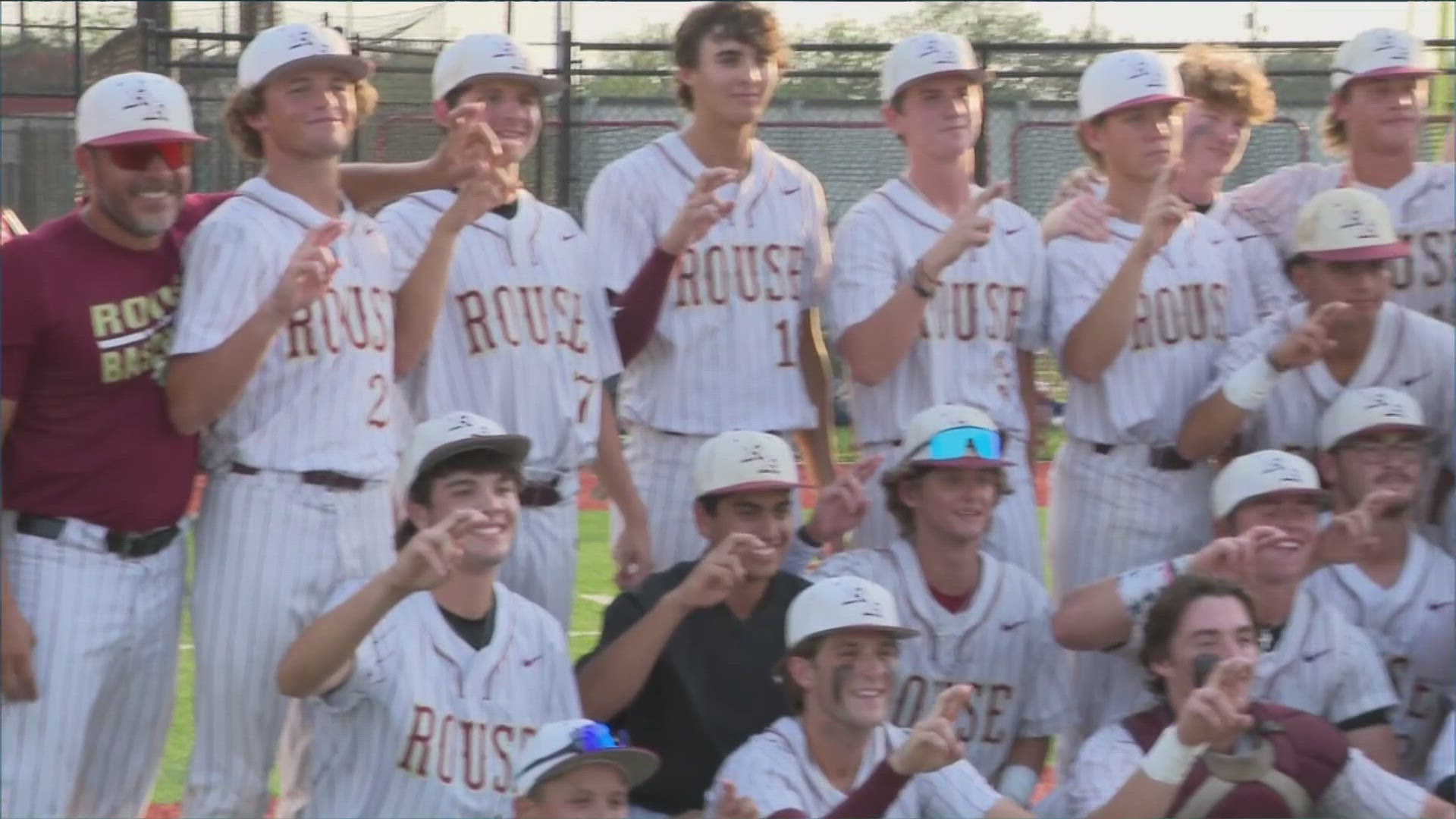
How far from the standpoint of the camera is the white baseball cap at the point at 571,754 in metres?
3.98

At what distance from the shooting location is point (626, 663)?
451 cm

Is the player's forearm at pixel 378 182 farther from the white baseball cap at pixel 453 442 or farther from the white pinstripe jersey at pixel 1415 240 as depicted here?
the white pinstripe jersey at pixel 1415 240

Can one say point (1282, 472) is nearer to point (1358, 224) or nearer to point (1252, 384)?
point (1252, 384)

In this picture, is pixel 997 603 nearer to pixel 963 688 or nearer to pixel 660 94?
pixel 963 688

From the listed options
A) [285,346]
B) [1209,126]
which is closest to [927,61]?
[1209,126]

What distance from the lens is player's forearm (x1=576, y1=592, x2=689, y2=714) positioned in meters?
4.46

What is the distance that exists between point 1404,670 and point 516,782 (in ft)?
7.43

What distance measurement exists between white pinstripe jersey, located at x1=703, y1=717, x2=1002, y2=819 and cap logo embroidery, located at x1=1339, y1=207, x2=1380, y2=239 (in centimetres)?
169

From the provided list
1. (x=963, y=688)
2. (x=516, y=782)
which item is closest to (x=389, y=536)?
(x=516, y=782)

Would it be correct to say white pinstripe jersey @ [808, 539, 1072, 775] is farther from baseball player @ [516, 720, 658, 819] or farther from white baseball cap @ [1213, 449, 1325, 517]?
baseball player @ [516, 720, 658, 819]

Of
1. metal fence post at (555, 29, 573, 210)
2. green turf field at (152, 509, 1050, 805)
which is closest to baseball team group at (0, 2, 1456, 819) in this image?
green turf field at (152, 509, 1050, 805)

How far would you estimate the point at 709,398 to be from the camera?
525cm

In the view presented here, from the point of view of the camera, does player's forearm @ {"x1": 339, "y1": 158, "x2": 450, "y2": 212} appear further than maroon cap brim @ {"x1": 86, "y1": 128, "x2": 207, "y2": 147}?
Yes

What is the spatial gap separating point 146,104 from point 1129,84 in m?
2.35
